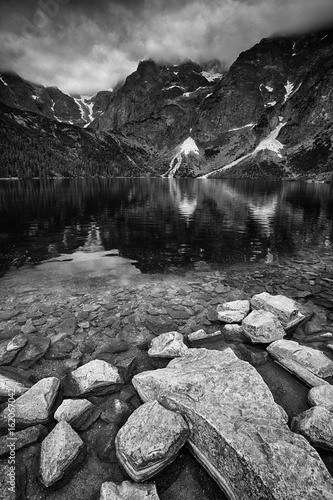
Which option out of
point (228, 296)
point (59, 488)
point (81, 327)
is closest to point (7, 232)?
point (81, 327)

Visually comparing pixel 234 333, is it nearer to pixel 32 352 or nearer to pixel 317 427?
pixel 317 427

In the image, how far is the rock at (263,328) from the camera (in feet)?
32.0

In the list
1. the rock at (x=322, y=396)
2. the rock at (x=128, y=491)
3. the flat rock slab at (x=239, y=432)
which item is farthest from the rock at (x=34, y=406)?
the rock at (x=322, y=396)

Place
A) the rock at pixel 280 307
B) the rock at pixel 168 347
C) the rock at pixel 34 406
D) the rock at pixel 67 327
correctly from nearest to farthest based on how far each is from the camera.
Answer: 1. the rock at pixel 34 406
2. the rock at pixel 168 347
3. the rock at pixel 67 327
4. the rock at pixel 280 307

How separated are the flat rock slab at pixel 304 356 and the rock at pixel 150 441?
189 inches

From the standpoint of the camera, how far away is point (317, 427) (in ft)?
18.5

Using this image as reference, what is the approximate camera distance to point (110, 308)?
500 inches

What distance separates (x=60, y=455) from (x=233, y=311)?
868 cm

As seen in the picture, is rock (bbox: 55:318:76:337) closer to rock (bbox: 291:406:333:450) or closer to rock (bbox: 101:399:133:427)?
rock (bbox: 101:399:133:427)

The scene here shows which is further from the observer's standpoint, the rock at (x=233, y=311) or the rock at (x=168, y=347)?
the rock at (x=233, y=311)

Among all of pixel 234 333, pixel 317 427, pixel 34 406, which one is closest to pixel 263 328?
pixel 234 333

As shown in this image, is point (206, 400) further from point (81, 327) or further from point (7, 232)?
point (7, 232)

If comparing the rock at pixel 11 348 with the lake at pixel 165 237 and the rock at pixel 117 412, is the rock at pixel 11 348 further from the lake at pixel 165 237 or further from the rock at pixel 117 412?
the lake at pixel 165 237

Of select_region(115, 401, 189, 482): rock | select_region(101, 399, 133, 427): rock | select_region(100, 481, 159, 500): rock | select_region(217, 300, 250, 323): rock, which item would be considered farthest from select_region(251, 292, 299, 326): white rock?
select_region(100, 481, 159, 500): rock
